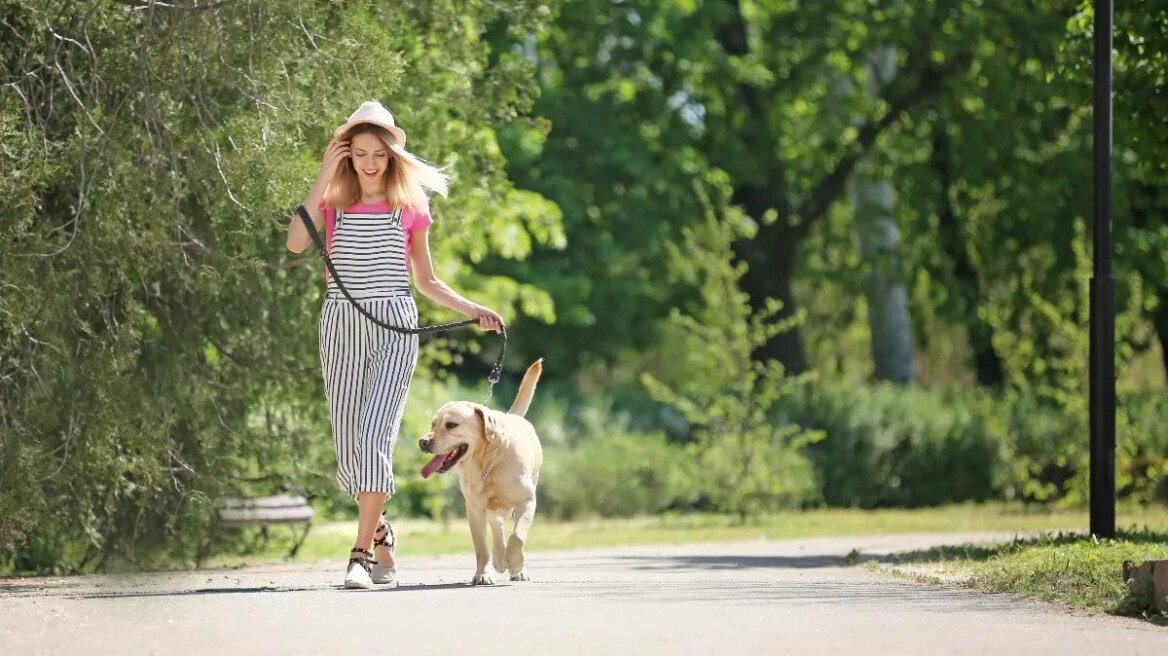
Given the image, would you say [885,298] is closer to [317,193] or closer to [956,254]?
[956,254]

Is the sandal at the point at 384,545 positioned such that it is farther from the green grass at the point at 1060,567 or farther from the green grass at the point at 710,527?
the green grass at the point at 710,527

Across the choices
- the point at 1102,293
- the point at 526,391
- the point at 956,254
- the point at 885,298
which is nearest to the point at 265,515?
the point at 526,391

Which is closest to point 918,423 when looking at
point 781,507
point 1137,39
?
point 781,507

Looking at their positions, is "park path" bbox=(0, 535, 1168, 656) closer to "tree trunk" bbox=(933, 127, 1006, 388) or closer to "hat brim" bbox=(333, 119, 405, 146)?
"hat brim" bbox=(333, 119, 405, 146)

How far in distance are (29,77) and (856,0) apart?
20.8 m

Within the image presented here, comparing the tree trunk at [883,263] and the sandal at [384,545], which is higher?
the tree trunk at [883,263]

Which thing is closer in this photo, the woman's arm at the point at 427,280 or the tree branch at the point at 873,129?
the woman's arm at the point at 427,280

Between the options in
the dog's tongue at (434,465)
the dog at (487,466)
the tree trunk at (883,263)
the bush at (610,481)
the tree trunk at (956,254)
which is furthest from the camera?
the tree trunk at (883,263)

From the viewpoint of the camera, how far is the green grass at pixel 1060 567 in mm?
9953

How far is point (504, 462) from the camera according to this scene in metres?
10.7

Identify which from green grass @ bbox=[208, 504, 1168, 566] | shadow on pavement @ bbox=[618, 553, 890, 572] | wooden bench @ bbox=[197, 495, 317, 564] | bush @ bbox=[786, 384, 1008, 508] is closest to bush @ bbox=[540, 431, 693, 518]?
green grass @ bbox=[208, 504, 1168, 566]

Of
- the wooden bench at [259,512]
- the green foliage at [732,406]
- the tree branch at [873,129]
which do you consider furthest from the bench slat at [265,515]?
the tree branch at [873,129]

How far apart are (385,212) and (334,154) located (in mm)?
389

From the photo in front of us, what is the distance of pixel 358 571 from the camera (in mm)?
10406
